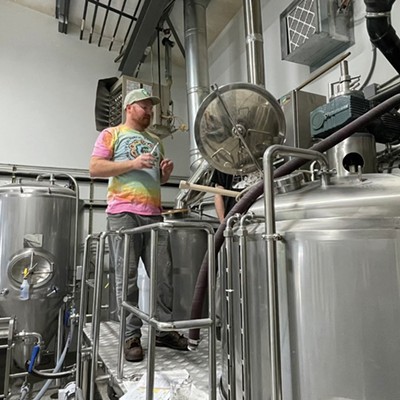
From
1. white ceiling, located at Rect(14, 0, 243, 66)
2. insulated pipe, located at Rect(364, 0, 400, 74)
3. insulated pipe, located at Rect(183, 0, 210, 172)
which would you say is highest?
white ceiling, located at Rect(14, 0, 243, 66)

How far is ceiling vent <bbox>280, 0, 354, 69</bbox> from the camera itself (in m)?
1.88

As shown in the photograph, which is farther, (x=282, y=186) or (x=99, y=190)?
(x=99, y=190)

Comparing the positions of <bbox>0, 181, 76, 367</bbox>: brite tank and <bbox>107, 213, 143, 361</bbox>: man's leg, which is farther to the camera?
<bbox>0, 181, 76, 367</bbox>: brite tank

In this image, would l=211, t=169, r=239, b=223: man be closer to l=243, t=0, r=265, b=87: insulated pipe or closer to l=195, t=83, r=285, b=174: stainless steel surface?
l=243, t=0, r=265, b=87: insulated pipe

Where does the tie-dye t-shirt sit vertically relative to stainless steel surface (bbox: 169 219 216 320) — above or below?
above

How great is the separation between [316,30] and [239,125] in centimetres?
94

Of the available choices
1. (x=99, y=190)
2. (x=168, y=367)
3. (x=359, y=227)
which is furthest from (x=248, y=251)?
(x=99, y=190)

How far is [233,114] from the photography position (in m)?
1.40

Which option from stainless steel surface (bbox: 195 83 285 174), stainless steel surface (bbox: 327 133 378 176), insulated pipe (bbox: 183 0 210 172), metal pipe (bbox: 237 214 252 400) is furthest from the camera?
insulated pipe (bbox: 183 0 210 172)

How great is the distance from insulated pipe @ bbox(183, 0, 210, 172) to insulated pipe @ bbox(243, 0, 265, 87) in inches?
30.0

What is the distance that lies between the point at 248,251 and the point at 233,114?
0.66m

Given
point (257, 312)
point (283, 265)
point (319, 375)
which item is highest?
point (283, 265)

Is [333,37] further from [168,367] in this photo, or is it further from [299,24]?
[168,367]

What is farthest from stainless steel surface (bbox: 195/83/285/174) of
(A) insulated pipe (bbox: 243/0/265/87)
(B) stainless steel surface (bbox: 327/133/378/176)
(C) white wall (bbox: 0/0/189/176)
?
(C) white wall (bbox: 0/0/189/176)
